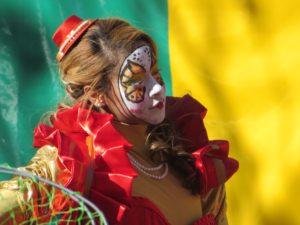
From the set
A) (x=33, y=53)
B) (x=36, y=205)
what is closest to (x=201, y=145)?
(x=36, y=205)

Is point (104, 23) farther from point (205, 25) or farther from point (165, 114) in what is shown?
point (205, 25)

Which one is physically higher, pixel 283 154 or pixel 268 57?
pixel 268 57

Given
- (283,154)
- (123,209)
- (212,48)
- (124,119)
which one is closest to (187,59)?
(212,48)

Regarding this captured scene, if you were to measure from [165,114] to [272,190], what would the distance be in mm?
339

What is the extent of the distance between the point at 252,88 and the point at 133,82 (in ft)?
1.33

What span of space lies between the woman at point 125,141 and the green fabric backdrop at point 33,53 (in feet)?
1.10

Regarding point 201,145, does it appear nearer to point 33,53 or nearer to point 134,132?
point 134,132

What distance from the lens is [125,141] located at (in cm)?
112

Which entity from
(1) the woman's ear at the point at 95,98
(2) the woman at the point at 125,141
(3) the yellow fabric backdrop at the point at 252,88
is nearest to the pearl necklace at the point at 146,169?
(2) the woman at the point at 125,141

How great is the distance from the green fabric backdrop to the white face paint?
0.42 meters

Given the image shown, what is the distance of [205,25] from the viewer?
60.8 inches

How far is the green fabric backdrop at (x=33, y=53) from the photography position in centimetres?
157

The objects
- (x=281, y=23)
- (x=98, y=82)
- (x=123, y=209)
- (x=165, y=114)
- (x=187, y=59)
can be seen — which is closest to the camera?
(x=123, y=209)

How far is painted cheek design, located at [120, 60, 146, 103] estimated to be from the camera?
1174 millimetres
